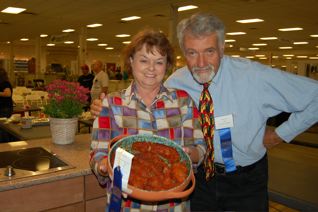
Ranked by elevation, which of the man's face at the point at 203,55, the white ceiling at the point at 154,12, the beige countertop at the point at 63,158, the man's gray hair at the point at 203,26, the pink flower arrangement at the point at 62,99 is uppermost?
the white ceiling at the point at 154,12

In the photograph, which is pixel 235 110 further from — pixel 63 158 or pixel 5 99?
pixel 5 99

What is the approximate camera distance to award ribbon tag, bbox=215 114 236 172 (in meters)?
1.62

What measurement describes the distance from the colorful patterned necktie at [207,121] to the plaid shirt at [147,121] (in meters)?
0.18

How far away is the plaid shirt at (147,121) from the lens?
133 centimetres

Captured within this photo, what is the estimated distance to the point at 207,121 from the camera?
5.20 ft

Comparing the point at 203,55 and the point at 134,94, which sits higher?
the point at 203,55

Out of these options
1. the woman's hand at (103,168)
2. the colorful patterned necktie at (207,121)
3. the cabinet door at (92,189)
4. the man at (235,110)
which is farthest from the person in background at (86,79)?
the woman's hand at (103,168)

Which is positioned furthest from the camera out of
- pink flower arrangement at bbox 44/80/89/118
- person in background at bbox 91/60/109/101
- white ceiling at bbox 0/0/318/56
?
person in background at bbox 91/60/109/101

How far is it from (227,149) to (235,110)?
21cm

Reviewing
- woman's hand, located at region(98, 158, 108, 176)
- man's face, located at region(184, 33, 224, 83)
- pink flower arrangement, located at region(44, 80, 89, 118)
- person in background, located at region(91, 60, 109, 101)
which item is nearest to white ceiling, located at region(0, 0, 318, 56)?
person in background, located at region(91, 60, 109, 101)

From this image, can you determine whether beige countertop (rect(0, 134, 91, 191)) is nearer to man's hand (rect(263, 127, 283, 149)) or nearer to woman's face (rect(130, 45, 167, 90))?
woman's face (rect(130, 45, 167, 90))

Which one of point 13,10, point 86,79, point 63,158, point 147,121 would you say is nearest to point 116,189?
point 147,121

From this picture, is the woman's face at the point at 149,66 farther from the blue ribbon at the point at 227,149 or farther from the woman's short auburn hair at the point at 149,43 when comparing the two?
the blue ribbon at the point at 227,149

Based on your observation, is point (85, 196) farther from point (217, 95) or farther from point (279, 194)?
point (279, 194)
